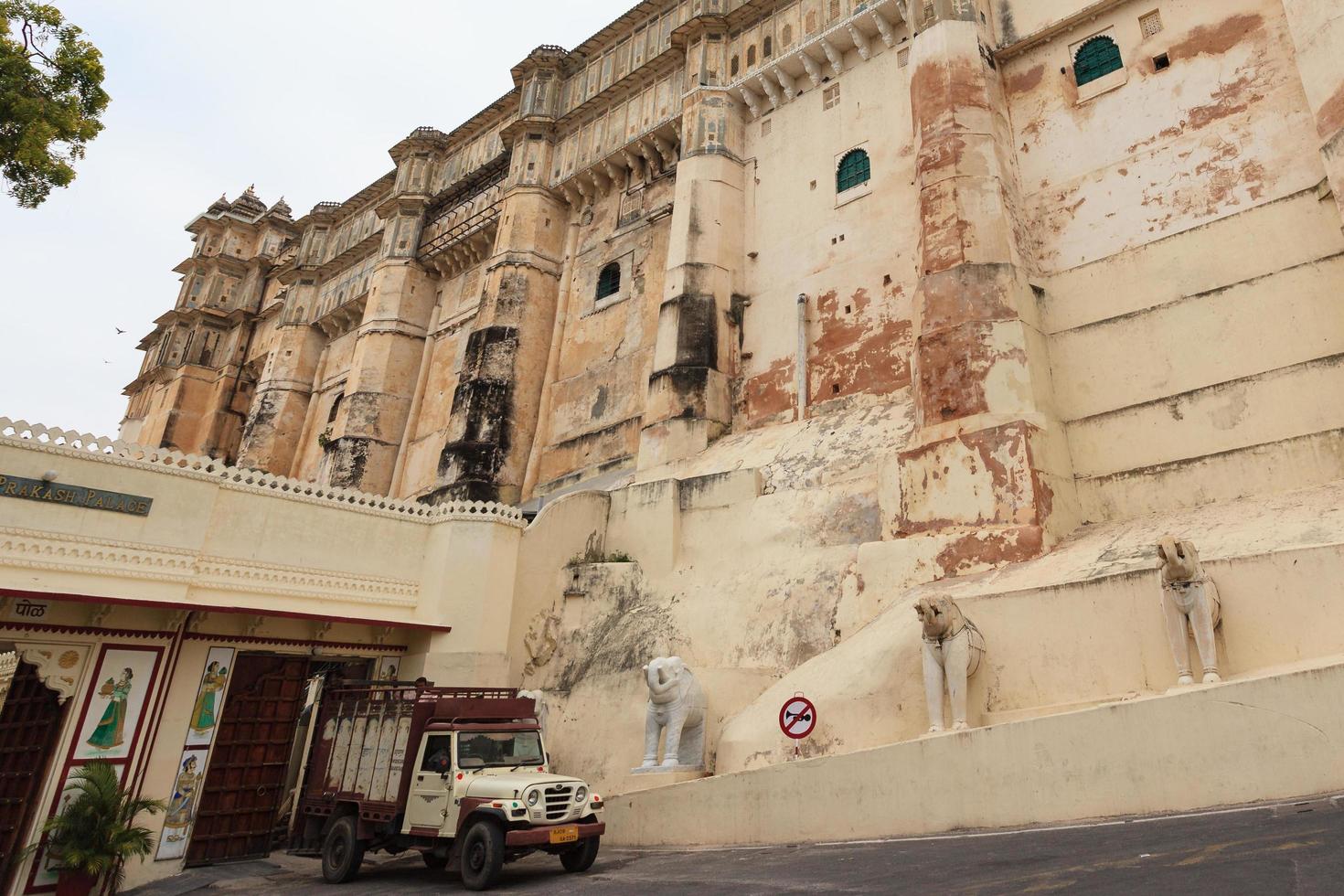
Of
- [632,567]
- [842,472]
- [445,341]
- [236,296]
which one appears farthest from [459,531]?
[236,296]

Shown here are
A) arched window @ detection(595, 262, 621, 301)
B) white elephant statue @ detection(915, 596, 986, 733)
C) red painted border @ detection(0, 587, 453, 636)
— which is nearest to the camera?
white elephant statue @ detection(915, 596, 986, 733)

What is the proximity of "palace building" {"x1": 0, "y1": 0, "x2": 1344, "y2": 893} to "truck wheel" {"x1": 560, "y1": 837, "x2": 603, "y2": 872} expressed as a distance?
149 cm

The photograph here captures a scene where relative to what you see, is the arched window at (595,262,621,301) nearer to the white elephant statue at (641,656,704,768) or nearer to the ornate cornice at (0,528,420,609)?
the ornate cornice at (0,528,420,609)

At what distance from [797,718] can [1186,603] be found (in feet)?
11.5

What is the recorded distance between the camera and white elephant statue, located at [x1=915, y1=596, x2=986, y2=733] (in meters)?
8.06

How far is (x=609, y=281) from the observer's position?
869 inches

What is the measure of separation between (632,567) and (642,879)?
7.35m

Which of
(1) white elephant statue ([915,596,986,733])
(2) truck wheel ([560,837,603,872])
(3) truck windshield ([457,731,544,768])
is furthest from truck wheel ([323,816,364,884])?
(1) white elephant statue ([915,596,986,733])

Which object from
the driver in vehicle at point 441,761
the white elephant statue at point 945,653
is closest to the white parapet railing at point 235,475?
the driver in vehicle at point 441,761

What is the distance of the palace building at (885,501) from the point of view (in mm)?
7656

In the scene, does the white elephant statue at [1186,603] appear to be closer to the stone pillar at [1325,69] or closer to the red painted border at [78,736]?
the stone pillar at [1325,69]

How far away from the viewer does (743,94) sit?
63.6ft

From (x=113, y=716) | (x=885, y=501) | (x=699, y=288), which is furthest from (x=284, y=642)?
(x=699, y=288)

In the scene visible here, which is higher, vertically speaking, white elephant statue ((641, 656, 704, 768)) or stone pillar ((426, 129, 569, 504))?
stone pillar ((426, 129, 569, 504))
